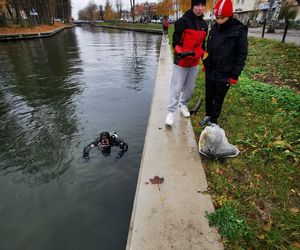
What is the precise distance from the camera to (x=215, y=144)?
307 centimetres

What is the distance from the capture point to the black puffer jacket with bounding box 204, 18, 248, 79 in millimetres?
3123

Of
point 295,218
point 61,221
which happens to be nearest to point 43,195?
point 61,221

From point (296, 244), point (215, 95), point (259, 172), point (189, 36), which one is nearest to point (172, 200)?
point (296, 244)

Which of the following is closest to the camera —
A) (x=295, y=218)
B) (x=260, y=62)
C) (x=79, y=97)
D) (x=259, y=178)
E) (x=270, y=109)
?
(x=295, y=218)

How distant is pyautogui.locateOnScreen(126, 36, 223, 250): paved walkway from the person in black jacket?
0.93m

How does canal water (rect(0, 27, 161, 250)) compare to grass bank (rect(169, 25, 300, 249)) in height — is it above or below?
below

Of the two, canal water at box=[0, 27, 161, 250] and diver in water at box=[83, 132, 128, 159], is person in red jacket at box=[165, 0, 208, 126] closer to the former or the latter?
diver in water at box=[83, 132, 128, 159]

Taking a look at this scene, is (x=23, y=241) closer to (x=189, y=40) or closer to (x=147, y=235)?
(x=147, y=235)

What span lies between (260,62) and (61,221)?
27.8 ft

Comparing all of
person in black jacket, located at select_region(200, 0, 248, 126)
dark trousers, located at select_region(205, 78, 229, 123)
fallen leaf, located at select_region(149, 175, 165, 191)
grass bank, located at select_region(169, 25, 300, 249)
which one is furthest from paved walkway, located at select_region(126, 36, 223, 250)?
person in black jacket, located at select_region(200, 0, 248, 126)

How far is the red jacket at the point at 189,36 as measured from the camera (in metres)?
3.44

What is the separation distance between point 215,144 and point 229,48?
4.39 ft

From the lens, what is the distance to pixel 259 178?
113 inches

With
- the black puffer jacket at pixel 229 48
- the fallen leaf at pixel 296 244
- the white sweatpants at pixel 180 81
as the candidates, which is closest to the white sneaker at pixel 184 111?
the white sweatpants at pixel 180 81
